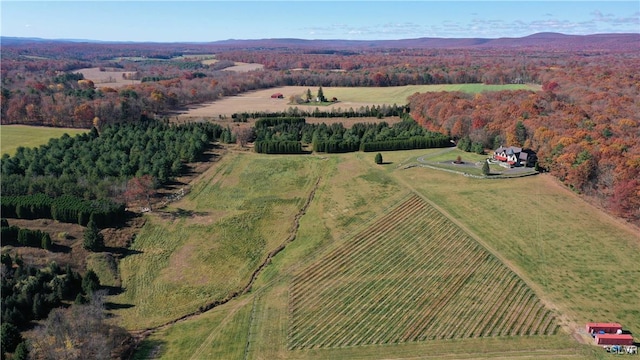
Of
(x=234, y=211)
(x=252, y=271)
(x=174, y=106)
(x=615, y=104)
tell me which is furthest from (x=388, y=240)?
(x=174, y=106)

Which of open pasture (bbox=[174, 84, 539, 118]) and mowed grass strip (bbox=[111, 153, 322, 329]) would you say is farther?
open pasture (bbox=[174, 84, 539, 118])

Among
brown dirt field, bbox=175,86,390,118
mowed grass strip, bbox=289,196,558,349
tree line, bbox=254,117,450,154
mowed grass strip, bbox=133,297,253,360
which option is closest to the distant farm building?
mowed grass strip, bbox=289,196,558,349

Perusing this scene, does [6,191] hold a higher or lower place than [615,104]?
lower

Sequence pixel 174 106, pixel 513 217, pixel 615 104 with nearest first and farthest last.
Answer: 1. pixel 513 217
2. pixel 615 104
3. pixel 174 106

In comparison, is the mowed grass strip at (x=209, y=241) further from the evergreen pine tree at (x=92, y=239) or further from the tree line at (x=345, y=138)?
the tree line at (x=345, y=138)

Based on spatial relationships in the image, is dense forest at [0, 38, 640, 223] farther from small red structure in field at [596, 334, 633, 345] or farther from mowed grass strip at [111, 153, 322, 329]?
mowed grass strip at [111, 153, 322, 329]

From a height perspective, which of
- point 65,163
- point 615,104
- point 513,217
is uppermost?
point 615,104

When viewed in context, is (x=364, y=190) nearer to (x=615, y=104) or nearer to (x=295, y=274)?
(x=295, y=274)

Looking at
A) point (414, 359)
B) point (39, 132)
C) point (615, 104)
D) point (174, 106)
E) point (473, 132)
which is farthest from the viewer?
point (174, 106)
